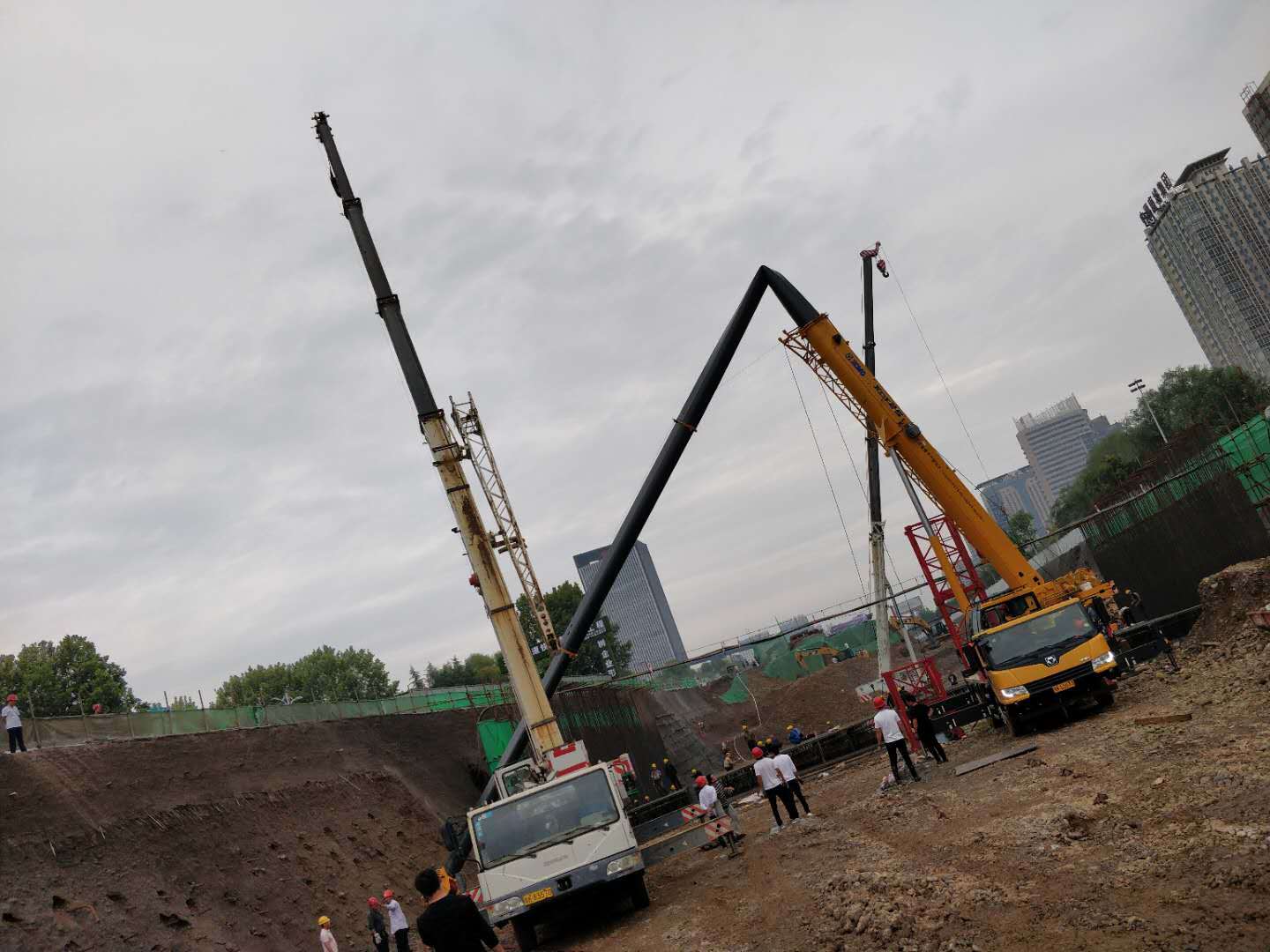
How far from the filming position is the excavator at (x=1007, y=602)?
15672mm

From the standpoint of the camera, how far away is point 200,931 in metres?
16.1

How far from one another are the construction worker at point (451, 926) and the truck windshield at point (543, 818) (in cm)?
575

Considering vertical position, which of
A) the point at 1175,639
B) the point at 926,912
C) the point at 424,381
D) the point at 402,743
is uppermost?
the point at 424,381

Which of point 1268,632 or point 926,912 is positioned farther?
point 1268,632

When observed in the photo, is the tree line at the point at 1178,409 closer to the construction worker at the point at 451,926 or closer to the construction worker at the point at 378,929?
the construction worker at the point at 378,929

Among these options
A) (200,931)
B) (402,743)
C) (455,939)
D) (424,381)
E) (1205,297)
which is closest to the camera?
(455,939)

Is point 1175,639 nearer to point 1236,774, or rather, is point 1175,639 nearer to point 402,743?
point 1236,774

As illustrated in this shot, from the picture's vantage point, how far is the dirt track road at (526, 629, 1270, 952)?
255 inches

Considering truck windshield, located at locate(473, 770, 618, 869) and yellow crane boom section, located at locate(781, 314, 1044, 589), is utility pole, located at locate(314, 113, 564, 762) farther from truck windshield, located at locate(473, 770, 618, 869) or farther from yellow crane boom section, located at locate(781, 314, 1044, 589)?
yellow crane boom section, located at locate(781, 314, 1044, 589)

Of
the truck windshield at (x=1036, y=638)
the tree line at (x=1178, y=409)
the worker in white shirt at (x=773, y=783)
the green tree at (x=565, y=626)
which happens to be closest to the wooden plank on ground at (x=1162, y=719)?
the truck windshield at (x=1036, y=638)

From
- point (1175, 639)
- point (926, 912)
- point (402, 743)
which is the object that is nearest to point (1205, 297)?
point (1175, 639)

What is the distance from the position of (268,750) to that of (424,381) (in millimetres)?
12379

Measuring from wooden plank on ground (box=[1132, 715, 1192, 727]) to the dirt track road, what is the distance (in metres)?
0.13

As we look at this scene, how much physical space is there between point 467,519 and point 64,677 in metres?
63.9
